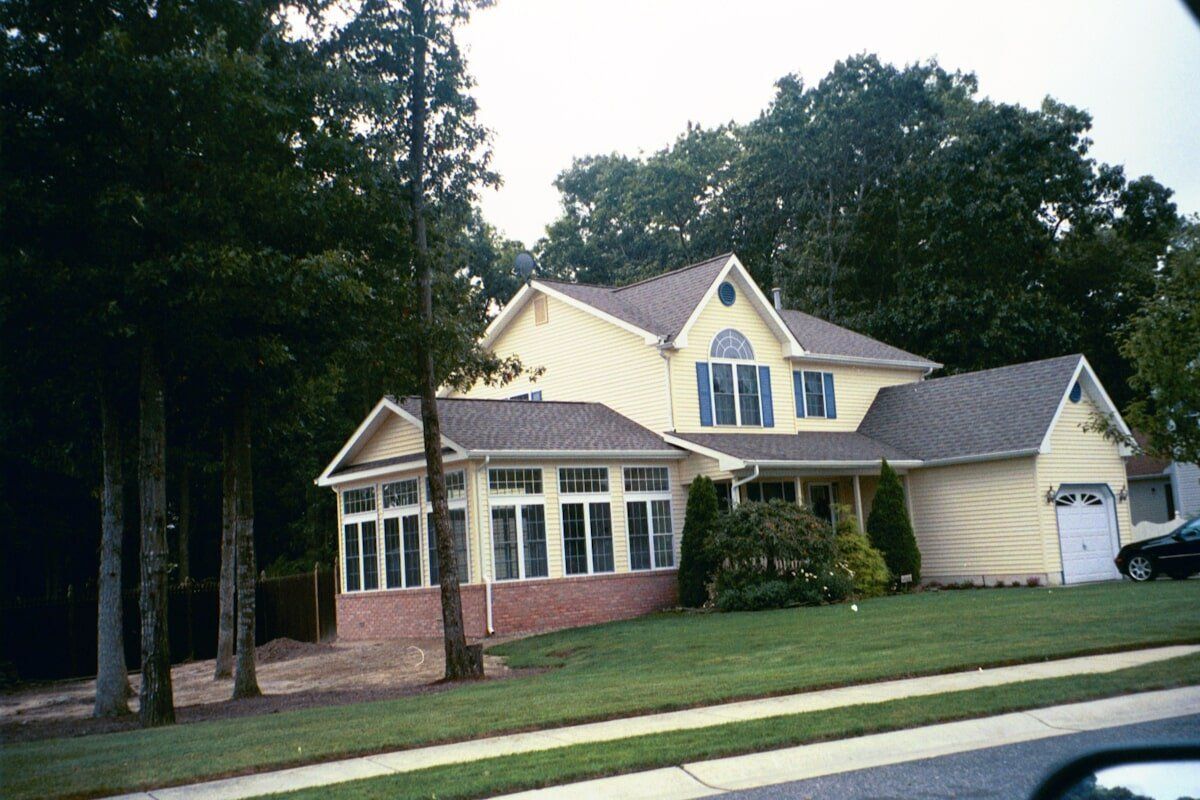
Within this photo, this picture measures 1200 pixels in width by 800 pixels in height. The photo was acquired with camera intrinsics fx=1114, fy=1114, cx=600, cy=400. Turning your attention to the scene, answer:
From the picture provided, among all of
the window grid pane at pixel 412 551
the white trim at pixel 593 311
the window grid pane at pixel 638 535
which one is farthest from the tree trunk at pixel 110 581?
the white trim at pixel 593 311

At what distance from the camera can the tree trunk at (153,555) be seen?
13.3 m

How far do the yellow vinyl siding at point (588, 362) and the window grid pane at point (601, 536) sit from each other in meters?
2.93

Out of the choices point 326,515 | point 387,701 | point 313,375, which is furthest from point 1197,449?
point 326,515

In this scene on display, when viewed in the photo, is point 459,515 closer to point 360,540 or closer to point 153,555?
point 360,540

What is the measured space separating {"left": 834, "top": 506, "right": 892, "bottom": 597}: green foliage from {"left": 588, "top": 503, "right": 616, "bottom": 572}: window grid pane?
5170 mm

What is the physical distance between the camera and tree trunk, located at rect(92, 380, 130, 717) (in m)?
15.3

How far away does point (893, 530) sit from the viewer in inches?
1080

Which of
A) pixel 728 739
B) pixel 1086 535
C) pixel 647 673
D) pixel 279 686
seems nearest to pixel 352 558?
pixel 279 686

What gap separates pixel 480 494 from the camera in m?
23.6

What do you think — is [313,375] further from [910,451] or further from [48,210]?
[910,451]

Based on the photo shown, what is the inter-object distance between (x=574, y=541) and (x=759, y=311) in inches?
339

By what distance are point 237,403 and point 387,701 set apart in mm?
5391

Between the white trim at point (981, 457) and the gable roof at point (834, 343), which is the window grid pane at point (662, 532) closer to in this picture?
the gable roof at point (834, 343)

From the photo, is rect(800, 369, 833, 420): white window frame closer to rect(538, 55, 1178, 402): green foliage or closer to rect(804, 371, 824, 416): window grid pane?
rect(804, 371, 824, 416): window grid pane
